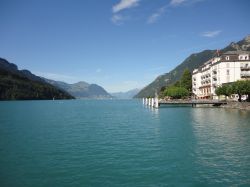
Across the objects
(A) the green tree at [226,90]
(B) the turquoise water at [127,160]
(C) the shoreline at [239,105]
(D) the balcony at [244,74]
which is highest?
(D) the balcony at [244,74]

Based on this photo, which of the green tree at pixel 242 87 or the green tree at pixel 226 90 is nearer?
the green tree at pixel 242 87

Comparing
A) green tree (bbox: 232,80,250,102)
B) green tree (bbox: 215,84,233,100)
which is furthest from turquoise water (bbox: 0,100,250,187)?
green tree (bbox: 215,84,233,100)

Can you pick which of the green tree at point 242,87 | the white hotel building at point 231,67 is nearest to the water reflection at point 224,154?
the green tree at point 242,87

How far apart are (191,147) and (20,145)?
21.5 meters

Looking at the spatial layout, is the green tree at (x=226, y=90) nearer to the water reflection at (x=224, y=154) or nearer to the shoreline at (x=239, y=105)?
the shoreline at (x=239, y=105)

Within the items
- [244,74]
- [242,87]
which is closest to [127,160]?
[242,87]

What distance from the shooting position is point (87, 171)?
2766cm

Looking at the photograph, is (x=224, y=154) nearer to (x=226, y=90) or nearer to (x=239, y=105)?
(x=239, y=105)

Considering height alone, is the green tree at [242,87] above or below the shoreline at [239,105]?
above

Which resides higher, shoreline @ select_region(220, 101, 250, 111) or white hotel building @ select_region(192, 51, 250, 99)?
white hotel building @ select_region(192, 51, 250, 99)

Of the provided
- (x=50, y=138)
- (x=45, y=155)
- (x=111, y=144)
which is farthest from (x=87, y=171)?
(x=50, y=138)

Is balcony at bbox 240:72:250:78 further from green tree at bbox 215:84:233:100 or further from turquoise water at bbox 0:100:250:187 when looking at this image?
turquoise water at bbox 0:100:250:187

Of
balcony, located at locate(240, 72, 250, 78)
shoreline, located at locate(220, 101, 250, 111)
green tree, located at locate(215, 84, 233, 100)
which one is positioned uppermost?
balcony, located at locate(240, 72, 250, 78)

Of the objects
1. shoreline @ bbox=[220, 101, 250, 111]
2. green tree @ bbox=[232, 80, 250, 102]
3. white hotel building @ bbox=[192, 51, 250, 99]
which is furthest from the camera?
white hotel building @ bbox=[192, 51, 250, 99]
